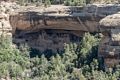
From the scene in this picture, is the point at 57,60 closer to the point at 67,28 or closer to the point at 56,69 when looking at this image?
the point at 56,69

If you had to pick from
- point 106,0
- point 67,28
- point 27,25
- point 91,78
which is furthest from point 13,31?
point 91,78

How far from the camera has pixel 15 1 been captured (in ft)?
171

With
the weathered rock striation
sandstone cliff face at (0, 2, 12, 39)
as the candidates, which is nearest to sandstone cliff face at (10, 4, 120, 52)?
sandstone cliff face at (0, 2, 12, 39)

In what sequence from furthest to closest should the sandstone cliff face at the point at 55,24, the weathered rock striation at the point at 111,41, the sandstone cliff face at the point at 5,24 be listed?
the sandstone cliff face at the point at 5,24 < the sandstone cliff face at the point at 55,24 < the weathered rock striation at the point at 111,41

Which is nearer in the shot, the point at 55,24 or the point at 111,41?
the point at 111,41

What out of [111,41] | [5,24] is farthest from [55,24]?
[111,41]

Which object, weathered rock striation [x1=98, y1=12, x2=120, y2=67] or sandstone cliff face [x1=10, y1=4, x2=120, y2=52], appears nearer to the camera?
weathered rock striation [x1=98, y1=12, x2=120, y2=67]

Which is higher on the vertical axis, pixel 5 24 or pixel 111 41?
pixel 111 41

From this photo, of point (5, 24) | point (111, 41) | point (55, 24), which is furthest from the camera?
point (5, 24)

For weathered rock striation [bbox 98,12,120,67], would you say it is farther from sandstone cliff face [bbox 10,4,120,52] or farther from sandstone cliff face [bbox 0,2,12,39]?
sandstone cliff face [bbox 0,2,12,39]

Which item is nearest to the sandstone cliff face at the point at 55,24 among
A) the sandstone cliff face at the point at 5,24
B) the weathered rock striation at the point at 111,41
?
the sandstone cliff face at the point at 5,24

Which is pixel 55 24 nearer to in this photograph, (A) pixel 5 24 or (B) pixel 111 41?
(A) pixel 5 24

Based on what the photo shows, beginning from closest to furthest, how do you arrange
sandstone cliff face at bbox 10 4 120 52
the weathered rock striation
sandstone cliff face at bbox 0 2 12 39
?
the weathered rock striation, sandstone cliff face at bbox 10 4 120 52, sandstone cliff face at bbox 0 2 12 39

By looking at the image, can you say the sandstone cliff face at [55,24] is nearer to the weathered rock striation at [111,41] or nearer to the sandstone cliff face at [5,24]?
the sandstone cliff face at [5,24]
